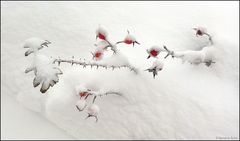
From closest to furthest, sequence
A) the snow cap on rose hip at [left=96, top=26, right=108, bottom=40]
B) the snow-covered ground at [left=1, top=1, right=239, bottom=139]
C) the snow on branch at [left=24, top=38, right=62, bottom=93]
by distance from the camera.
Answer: the snow on branch at [left=24, top=38, right=62, bottom=93]
the snow cap on rose hip at [left=96, top=26, right=108, bottom=40]
the snow-covered ground at [left=1, top=1, right=239, bottom=139]

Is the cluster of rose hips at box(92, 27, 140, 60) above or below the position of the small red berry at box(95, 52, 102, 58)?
above

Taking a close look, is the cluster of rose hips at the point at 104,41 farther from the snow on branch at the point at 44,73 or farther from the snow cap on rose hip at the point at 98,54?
the snow on branch at the point at 44,73

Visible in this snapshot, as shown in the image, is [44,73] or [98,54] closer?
[44,73]

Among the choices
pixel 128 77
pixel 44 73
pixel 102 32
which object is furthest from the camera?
pixel 128 77

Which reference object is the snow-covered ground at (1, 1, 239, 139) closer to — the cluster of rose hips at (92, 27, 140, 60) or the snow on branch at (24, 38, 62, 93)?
the cluster of rose hips at (92, 27, 140, 60)

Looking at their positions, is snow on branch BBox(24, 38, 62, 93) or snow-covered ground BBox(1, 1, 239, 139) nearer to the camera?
snow on branch BBox(24, 38, 62, 93)

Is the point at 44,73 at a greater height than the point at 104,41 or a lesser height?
lesser

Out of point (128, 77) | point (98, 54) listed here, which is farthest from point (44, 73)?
point (128, 77)

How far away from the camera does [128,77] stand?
1276 millimetres

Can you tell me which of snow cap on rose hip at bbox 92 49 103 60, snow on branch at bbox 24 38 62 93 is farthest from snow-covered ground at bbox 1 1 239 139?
snow on branch at bbox 24 38 62 93

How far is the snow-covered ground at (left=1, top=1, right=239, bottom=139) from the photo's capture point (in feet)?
4.15

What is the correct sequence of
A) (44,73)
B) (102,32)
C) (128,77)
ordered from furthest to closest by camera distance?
(128,77) → (102,32) → (44,73)

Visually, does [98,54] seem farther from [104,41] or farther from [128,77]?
[128,77]

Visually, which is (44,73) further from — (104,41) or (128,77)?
(128,77)
